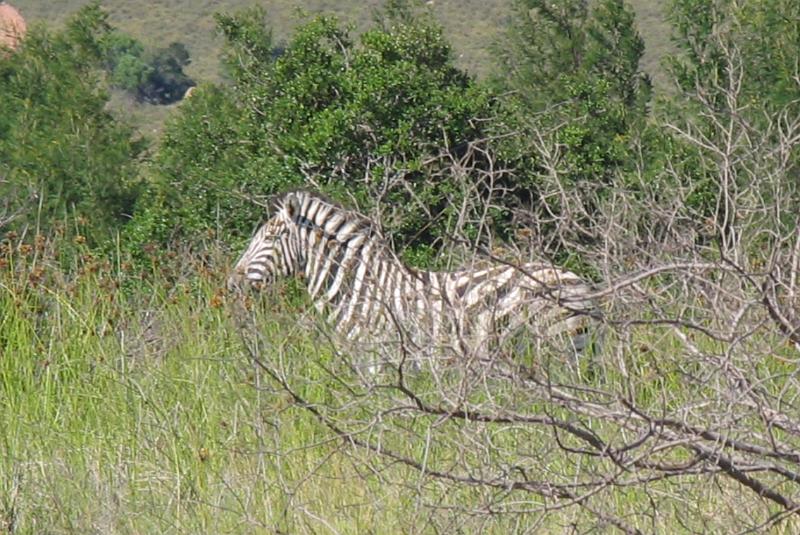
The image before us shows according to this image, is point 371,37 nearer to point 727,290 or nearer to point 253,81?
point 253,81

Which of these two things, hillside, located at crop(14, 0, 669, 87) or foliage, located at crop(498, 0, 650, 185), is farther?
hillside, located at crop(14, 0, 669, 87)

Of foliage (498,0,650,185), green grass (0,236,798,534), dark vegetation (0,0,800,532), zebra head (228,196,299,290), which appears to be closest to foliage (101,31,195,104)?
dark vegetation (0,0,800,532)

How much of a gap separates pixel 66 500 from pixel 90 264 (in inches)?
71.9

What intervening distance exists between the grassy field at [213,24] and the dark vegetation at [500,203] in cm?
1838

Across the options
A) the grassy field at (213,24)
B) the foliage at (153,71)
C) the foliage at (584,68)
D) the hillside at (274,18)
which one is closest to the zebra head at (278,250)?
the foliage at (584,68)

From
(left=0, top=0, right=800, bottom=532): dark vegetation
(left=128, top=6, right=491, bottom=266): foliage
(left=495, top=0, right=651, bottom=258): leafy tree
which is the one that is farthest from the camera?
(left=495, top=0, right=651, bottom=258): leafy tree

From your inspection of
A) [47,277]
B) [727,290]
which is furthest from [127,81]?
[727,290]

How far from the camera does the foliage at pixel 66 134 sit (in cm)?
1141

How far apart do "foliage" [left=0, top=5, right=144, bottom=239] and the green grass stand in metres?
3.67

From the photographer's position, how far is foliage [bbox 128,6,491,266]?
30.3 feet

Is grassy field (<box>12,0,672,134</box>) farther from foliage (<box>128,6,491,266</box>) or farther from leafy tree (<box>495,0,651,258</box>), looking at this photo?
foliage (<box>128,6,491,266</box>)

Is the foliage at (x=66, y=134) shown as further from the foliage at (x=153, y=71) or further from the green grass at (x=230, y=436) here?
the foliage at (x=153, y=71)

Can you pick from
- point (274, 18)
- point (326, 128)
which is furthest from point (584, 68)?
point (274, 18)

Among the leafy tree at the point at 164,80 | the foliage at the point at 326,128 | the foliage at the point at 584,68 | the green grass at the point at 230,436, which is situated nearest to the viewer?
the green grass at the point at 230,436
